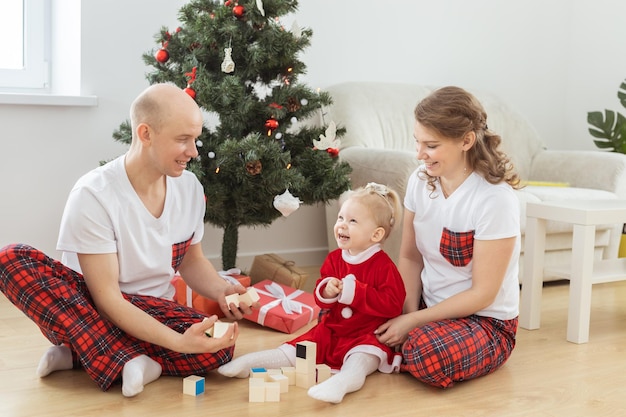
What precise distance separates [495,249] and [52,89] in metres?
2.09

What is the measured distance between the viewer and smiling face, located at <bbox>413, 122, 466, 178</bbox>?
6.91 feet

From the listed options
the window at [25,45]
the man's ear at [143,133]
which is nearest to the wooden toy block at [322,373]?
the man's ear at [143,133]

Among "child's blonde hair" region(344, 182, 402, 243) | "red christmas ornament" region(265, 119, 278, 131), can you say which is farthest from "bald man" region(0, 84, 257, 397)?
"red christmas ornament" region(265, 119, 278, 131)

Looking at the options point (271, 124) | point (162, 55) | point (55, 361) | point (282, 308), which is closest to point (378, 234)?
point (282, 308)

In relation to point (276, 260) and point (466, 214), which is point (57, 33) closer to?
point (276, 260)

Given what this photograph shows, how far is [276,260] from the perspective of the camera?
3.09 metres

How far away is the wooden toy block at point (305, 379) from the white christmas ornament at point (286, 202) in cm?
79

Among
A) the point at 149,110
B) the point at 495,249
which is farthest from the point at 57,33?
the point at 495,249

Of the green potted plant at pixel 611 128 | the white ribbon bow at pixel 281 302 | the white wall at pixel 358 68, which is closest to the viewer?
the white ribbon bow at pixel 281 302

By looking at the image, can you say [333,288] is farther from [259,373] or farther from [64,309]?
[64,309]

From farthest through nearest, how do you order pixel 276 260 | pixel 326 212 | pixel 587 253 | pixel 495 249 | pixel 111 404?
pixel 326 212, pixel 276 260, pixel 587 253, pixel 495 249, pixel 111 404

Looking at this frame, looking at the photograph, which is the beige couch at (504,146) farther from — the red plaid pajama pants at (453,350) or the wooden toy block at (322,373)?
the wooden toy block at (322,373)

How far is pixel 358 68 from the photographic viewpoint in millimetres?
3881

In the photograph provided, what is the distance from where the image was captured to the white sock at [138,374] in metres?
1.88
